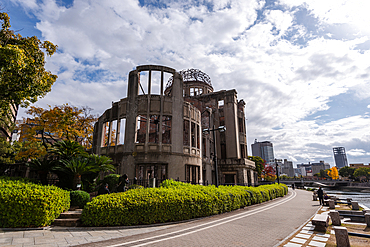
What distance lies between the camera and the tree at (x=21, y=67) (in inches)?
413

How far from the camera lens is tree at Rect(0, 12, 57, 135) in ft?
34.4

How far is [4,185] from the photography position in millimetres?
8688

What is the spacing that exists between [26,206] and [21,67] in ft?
24.3

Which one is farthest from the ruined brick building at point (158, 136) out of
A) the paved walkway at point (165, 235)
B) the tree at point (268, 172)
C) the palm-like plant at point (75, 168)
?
the tree at point (268, 172)

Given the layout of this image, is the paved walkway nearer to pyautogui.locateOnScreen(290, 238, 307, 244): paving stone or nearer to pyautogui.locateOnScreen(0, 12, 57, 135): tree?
pyautogui.locateOnScreen(290, 238, 307, 244): paving stone

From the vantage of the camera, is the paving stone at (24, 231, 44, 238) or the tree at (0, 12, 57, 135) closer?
the paving stone at (24, 231, 44, 238)

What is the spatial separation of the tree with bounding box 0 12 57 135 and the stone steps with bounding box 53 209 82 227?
7975 millimetres

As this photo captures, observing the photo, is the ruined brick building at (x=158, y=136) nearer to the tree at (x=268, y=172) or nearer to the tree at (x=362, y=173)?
the tree at (x=268, y=172)

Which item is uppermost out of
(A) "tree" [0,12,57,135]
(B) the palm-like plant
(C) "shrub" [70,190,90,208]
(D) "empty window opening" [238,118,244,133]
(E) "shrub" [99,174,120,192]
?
(D) "empty window opening" [238,118,244,133]

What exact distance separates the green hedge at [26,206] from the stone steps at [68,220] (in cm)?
36

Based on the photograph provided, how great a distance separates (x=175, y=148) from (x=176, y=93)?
20.7ft

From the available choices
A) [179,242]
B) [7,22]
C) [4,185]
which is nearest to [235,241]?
[179,242]

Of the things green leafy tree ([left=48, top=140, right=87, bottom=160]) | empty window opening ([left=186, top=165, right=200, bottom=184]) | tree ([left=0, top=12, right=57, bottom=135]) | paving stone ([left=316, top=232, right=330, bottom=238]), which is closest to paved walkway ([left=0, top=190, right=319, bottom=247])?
paving stone ([left=316, top=232, right=330, bottom=238])

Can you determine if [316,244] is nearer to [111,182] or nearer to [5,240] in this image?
[5,240]
